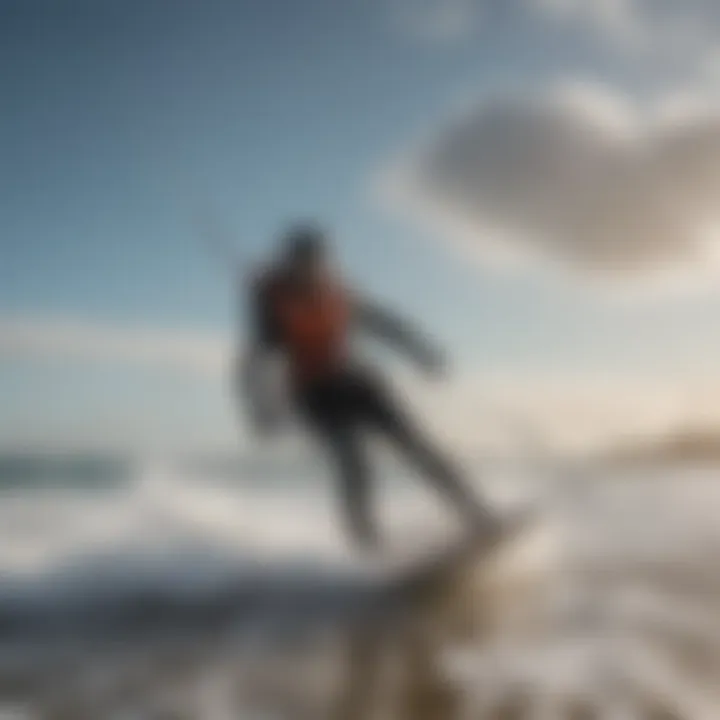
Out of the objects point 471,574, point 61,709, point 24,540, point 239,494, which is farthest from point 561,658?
point 239,494

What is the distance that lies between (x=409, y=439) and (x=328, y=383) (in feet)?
2.00

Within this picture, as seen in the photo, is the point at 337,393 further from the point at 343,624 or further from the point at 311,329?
the point at 343,624

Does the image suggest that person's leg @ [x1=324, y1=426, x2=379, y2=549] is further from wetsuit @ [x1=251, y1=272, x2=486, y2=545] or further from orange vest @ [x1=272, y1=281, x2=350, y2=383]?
orange vest @ [x1=272, y1=281, x2=350, y2=383]

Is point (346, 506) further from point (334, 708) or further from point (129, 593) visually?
point (334, 708)

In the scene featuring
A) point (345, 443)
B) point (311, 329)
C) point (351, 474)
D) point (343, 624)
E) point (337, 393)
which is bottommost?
point (343, 624)

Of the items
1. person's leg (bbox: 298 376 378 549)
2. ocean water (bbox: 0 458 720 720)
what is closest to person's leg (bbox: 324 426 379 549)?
person's leg (bbox: 298 376 378 549)

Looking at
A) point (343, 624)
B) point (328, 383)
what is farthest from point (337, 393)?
point (343, 624)

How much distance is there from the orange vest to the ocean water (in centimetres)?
100

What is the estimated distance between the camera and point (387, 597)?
4.93 metres

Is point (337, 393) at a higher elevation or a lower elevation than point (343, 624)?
higher

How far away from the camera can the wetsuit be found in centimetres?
586

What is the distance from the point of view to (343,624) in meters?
4.70

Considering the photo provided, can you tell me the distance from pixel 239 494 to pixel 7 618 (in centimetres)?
666

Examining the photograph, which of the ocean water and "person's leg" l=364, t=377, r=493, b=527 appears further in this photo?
"person's leg" l=364, t=377, r=493, b=527
